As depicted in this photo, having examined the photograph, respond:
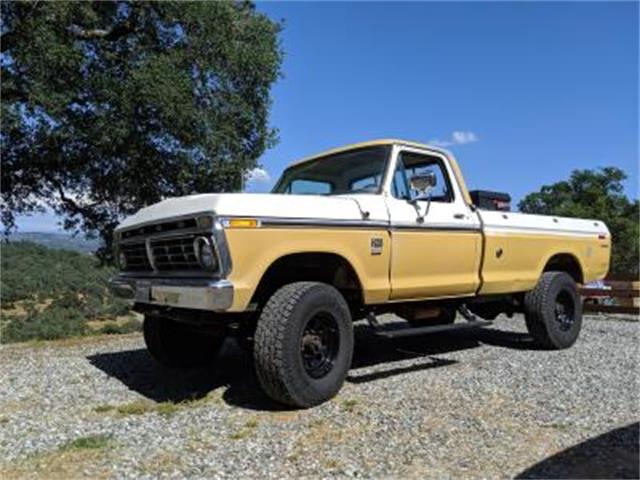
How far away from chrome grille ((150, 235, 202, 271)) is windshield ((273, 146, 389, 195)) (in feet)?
6.40

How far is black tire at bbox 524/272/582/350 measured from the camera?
8.14m

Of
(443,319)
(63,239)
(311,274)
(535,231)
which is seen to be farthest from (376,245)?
(63,239)

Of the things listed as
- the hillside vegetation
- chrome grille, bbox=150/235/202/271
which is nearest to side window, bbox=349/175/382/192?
chrome grille, bbox=150/235/202/271

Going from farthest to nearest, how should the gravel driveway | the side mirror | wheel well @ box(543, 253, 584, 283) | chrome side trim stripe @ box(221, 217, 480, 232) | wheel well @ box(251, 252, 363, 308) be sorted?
wheel well @ box(543, 253, 584, 283) < the side mirror < wheel well @ box(251, 252, 363, 308) < chrome side trim stripe @ box(221, 217, 480, 232) < the gravel driveway

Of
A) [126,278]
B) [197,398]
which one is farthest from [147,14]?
[197,398]

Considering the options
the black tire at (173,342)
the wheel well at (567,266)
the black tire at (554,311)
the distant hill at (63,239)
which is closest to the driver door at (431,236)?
the black tire at (554,311)

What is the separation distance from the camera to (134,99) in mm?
11656

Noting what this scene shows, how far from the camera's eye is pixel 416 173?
22.7ft

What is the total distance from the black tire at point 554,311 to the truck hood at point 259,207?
2.93m

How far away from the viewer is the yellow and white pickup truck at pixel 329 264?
5.38 m

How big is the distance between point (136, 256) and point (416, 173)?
2.80 metres

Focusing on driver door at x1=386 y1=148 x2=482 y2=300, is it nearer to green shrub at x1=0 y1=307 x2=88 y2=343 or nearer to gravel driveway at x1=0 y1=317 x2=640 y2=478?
gravel driveway at x1=0 y1=317 x2=640 y2=478

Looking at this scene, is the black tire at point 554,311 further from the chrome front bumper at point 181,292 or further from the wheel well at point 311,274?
the chrome front bumper at point 181,292

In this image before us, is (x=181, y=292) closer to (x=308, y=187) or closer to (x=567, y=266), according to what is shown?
(x=308, y=187)
